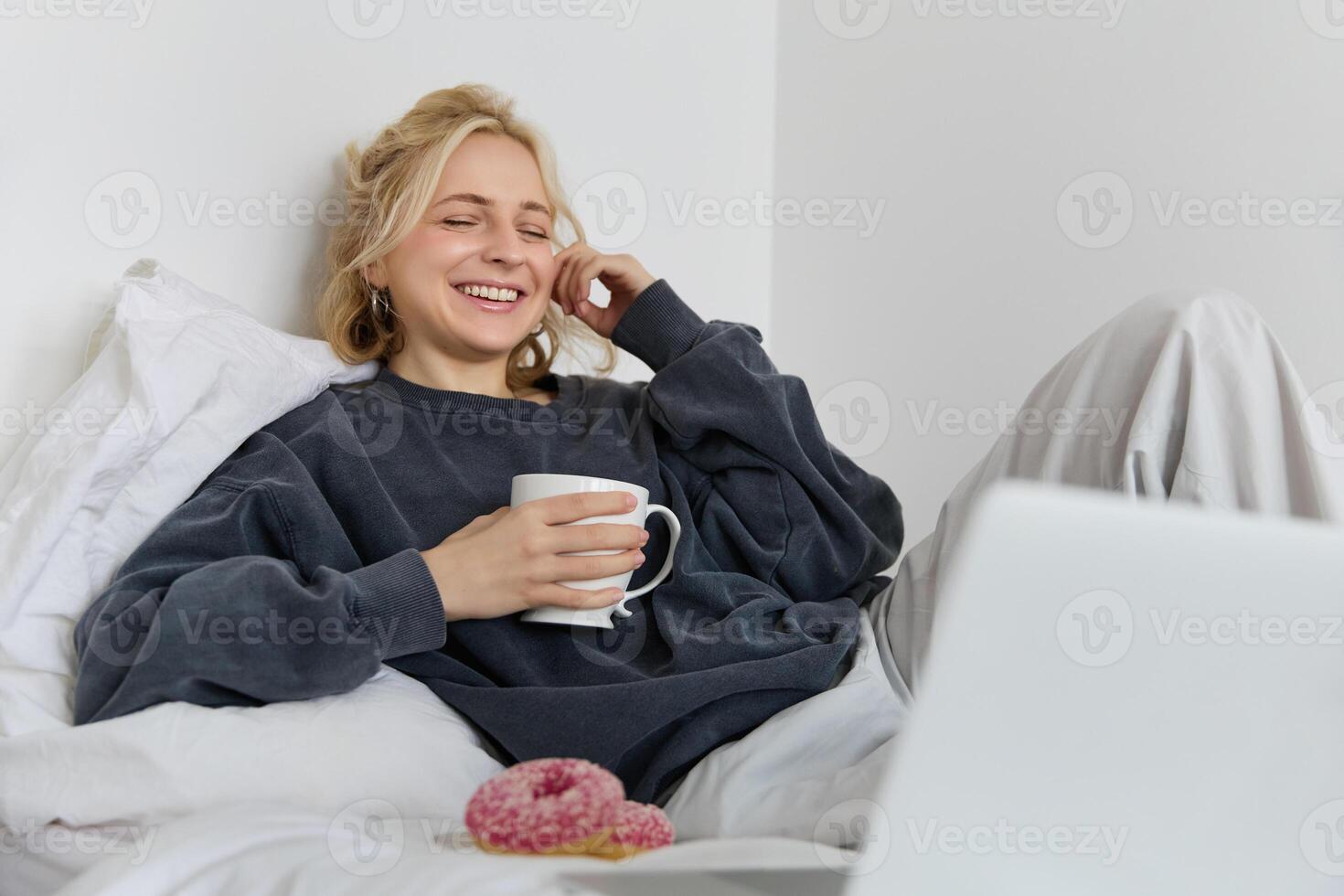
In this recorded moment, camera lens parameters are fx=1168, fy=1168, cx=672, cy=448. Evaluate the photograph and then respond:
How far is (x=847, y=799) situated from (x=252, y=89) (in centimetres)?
110

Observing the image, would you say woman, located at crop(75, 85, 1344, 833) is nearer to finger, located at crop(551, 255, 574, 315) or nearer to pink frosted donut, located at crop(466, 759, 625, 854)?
finger, located at crop(551, 255, 574, 315)

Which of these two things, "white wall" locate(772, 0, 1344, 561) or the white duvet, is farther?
"white wall" locate(772, 0, 1344, 561)

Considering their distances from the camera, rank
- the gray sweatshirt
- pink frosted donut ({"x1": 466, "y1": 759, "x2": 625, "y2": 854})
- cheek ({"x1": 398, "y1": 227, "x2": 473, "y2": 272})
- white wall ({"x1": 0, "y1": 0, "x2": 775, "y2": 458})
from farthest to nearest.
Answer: cheek ({"x1": 398, "y1": 227, "x2": 473, "y2": 272}), white wall ({"x1": 0, "y1": 0, "x2": 775, "y2": 458}), the gray sweatshirt, pink frosted donut ({"x1": 466, "y1": 759, "x2": 625, "y2": 854})

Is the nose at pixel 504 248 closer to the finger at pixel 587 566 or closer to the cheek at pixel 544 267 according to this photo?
the cheek at pixel 544 267

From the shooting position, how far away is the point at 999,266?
73.7 inches

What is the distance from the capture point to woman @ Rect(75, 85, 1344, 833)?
1016mm

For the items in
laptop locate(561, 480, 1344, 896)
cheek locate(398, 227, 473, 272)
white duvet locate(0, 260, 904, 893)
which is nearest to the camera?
laptop locate(561, 480, 1344, 896)

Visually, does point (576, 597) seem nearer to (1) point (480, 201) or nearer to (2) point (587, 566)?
(2) point (587, 566)

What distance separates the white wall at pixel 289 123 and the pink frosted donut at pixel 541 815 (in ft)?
2.45

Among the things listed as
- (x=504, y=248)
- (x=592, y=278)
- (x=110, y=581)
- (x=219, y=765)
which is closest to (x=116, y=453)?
(x=110, y=581)

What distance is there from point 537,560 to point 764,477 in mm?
366

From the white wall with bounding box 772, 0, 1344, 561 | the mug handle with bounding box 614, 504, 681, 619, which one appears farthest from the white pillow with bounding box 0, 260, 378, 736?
the white wall with bounding box 772, 0, 1344, 561

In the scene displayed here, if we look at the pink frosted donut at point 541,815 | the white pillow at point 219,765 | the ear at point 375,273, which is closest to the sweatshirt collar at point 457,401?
the ear at point 375,273

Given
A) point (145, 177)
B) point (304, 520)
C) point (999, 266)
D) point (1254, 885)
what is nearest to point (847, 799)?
point (1254, 885)
